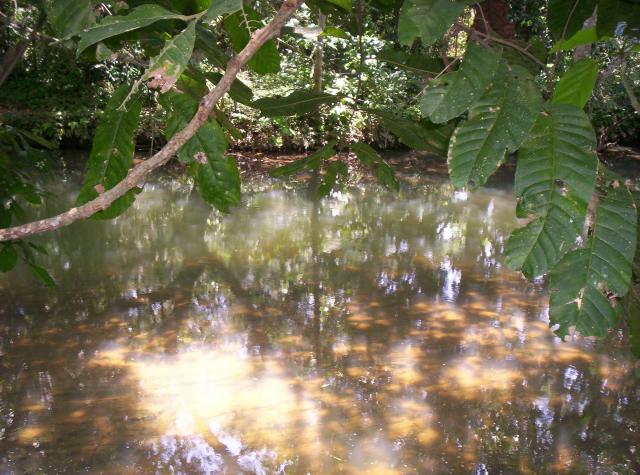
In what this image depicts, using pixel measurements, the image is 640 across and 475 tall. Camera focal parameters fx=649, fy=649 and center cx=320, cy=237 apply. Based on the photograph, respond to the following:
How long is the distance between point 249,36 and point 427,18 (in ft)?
1.09

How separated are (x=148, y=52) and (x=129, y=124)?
0.63 feet

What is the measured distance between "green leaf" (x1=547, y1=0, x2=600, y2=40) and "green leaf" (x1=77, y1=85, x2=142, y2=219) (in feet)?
1.77

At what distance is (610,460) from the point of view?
2.64 metres

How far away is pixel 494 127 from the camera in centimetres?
61

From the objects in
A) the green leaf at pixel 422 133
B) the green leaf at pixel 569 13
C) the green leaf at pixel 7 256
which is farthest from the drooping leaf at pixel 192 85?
the green leaf at pixel 7 256

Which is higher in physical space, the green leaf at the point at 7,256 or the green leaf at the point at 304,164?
the green leaf at the point at 304,164

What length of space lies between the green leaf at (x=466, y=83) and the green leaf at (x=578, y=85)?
9cm

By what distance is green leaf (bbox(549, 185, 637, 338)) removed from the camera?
612 mm

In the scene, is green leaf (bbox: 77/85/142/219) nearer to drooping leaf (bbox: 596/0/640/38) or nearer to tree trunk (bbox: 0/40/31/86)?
drooping leaf (bbox: 596/0/640/38)

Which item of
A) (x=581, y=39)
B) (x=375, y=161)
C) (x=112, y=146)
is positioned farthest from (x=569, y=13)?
(x=112, y=146)

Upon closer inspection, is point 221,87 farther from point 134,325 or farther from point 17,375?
point 134,325

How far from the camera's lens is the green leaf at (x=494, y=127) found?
0.60 m

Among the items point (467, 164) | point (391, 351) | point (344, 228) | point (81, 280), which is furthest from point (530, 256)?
point (344, 228)

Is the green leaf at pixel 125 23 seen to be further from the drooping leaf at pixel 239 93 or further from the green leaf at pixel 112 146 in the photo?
the drooping leaf at pixel 239 93
